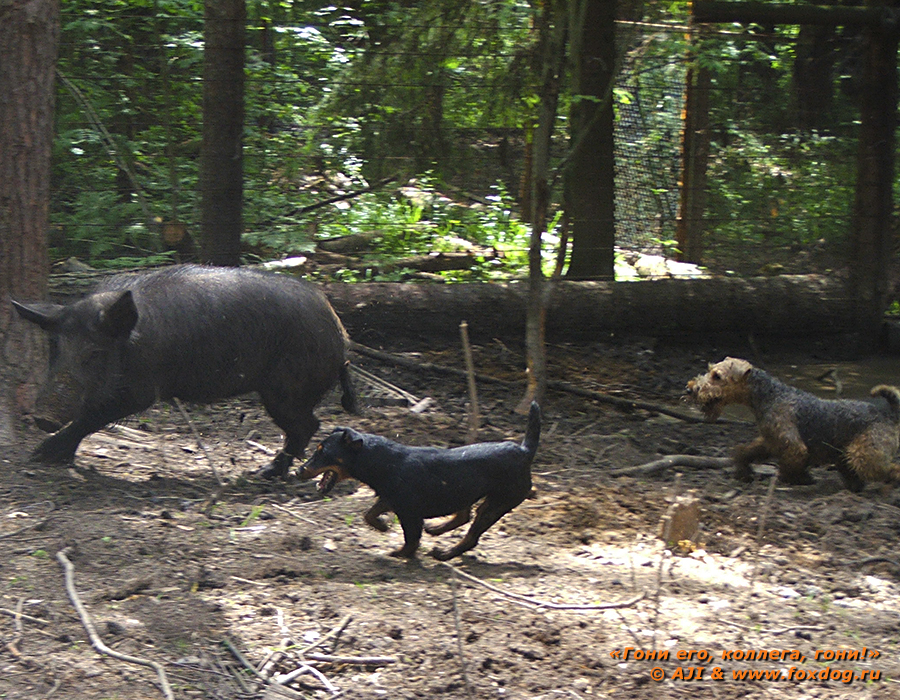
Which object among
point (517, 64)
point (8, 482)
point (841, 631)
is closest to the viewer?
point (841, 631)

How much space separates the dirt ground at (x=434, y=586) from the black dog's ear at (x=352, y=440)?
0.58 metres

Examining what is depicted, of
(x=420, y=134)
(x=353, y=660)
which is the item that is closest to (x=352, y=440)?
(x=353, y=660)

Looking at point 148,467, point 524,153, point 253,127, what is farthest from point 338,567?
point 524,153

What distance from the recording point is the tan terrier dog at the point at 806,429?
254 inches

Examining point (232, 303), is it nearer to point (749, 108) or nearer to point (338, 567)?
point (338, 567)

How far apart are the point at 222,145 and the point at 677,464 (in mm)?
5040

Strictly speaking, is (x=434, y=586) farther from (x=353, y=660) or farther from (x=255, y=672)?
(x=255, y=672)

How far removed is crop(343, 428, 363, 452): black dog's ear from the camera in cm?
498

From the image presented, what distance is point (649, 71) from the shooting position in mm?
10672

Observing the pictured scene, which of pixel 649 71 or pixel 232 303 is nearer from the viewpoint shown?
pixel 232 303

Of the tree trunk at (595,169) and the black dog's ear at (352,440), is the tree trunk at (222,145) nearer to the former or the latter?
the tree trunk at (595,169)

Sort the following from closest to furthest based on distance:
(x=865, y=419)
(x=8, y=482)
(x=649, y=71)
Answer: (x=8, y=482) < (x=865, y=419) < (x=649, y=71)

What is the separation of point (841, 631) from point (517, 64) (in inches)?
275

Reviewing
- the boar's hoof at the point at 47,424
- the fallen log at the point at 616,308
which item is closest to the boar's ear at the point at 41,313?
the boar's hoof at the point at 47,424
